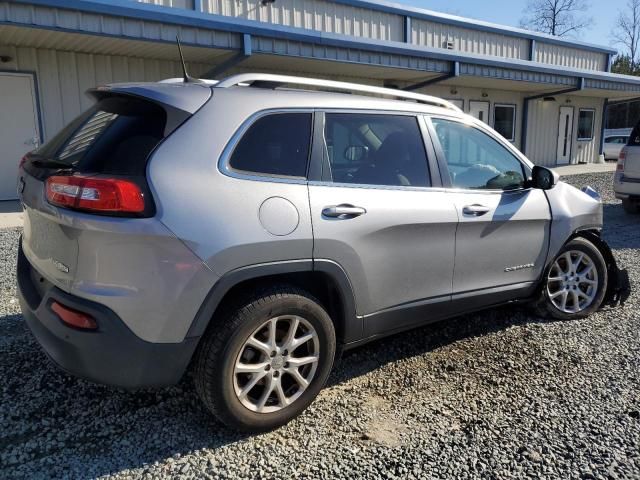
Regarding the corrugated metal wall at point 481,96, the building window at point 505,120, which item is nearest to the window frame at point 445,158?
the corrugated metal wall at point 481,96

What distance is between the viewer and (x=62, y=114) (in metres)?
10.1

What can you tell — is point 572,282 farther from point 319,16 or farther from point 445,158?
point 319,16

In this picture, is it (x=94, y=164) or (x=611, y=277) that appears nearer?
(x=94, y=164)

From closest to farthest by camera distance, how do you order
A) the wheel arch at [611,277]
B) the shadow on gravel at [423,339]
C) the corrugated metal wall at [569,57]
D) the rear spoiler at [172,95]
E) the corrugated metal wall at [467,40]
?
the rear spoiler at [172,95] → the shadow on gravel at [423,339] → the wheel arch at [611,277] → the corrugated metal wall at [467,40] → the corrugated metal wall at [569,57]

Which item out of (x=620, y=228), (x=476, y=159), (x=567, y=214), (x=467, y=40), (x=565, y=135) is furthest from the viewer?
(x=565, y=135)

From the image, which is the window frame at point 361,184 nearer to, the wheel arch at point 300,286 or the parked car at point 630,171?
the wheel arch at point 300,286

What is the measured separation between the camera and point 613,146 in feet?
84.2

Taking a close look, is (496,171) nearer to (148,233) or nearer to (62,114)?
(148,233)

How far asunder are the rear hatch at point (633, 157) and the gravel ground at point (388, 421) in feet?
20.4

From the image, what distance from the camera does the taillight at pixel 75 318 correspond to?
230 cm

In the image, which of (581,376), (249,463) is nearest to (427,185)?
(581,376)

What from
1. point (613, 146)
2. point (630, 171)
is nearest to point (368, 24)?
point (630, 171)

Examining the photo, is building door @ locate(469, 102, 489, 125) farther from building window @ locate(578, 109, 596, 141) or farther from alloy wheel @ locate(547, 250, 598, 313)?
alloy wheel @ locate(547, 250, 598, 313)

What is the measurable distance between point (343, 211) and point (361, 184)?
0.89 feet
